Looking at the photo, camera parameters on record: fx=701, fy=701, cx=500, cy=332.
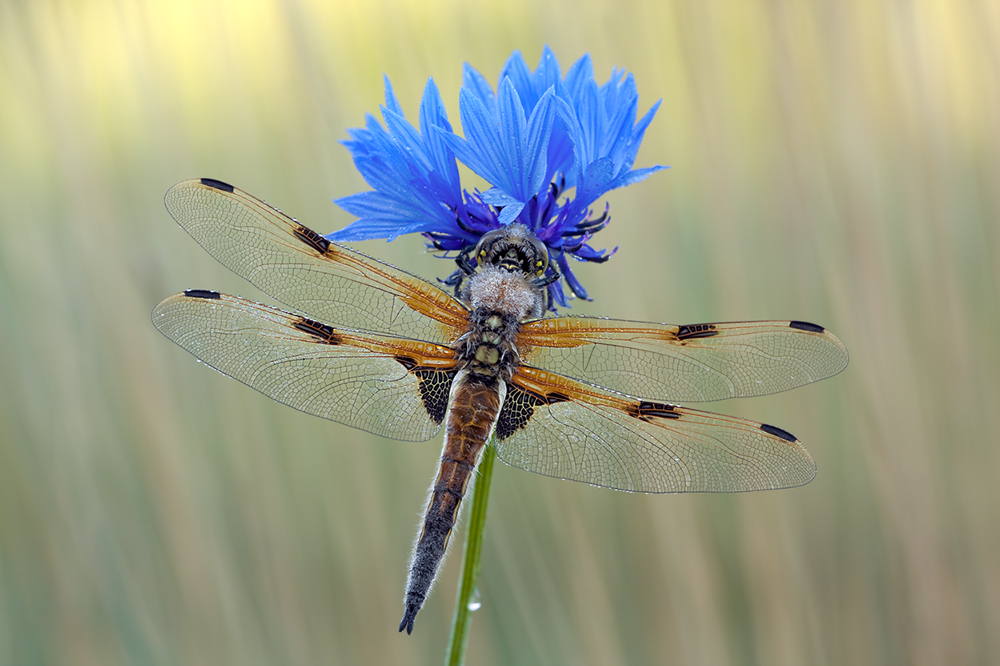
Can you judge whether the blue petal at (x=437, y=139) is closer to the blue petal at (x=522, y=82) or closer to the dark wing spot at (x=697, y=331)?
the blue petal at (x=522, y=82)

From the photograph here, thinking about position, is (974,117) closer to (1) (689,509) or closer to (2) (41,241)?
(1) (689,509)

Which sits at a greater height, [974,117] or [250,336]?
[974,117]

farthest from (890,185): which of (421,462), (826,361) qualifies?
(421,462)

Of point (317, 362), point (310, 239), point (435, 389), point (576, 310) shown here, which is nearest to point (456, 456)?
point (435, 389)

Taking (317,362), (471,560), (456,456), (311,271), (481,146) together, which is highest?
(481,146)

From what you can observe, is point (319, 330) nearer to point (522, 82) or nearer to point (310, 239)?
point (310, 239)
